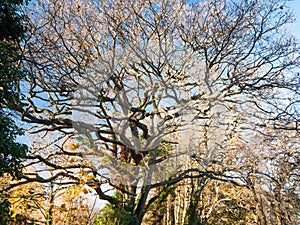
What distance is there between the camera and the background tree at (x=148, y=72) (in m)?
5.34

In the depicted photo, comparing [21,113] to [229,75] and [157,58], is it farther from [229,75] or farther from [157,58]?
[229,75]

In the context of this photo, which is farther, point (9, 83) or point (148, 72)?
point (148, 72)

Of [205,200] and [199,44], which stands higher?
[199,44]

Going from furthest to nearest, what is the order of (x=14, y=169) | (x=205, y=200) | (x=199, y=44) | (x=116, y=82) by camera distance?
1. (x=205, y=200)
2. (x=116, y=82)
3. (x=199, y=44)
4. (x=14, y=169)

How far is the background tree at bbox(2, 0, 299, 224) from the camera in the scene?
534cm

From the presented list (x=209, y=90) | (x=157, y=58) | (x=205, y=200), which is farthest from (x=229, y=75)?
(x=205, y=200)

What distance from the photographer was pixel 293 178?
24.6 feet

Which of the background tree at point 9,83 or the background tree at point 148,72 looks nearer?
the background tree at point 9,83

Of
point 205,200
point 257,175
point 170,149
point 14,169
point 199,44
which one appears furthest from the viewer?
point 205,200

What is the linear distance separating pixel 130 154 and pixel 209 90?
2.91 metres

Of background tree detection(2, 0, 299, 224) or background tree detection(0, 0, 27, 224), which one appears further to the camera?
background tree detection(2, 0, 299, 224)

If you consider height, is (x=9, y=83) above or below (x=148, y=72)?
below

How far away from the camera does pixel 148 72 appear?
6066 mm

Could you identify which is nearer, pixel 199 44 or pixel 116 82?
pixel 199 44
